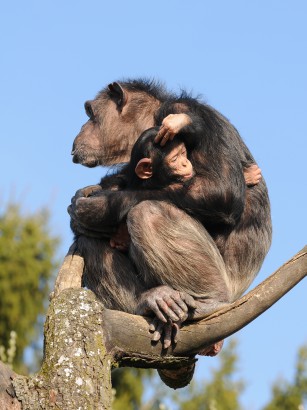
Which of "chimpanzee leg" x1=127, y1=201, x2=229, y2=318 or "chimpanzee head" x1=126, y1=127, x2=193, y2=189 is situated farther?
"chimpanzee head" x1=126, y1=127, x2=193, y2=189

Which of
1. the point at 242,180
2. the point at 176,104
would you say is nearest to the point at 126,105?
the point at 176,104

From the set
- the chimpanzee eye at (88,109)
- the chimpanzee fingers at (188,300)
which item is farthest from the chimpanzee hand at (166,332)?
the chimpanzee eye at (88,109)

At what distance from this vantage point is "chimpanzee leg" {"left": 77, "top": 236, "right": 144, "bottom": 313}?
750cm

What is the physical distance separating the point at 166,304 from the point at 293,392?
56.9 ft

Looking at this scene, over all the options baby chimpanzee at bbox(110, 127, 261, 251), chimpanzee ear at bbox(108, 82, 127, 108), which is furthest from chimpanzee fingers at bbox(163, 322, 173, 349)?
chimpanzee ear at bbox(108, 82, 127, 108)

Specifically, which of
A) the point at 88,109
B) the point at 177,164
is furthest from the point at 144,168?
the point at 88,109

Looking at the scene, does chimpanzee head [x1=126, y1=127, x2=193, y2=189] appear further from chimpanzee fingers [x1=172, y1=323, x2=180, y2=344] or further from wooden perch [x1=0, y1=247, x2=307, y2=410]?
chimpanzee fingers [x1=172, y1=323, x2=180, y2=344]

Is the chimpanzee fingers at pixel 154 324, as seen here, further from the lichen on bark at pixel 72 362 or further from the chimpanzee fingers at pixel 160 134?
the chimpanzee fingers at pixel 160 134

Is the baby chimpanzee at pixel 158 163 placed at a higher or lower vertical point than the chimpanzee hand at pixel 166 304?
higher

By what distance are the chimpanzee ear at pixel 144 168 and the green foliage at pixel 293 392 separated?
16.6 meters

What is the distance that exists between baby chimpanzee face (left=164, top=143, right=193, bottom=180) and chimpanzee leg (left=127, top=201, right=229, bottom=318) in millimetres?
246

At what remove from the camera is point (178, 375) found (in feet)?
24.2

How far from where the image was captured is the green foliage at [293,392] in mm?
23141

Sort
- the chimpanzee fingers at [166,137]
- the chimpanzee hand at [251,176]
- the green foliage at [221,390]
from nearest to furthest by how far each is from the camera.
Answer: the chimpanzee fingers at [166,137] < the chimpanzee hand at [251,176] < the green foliage at [221,390]
